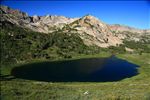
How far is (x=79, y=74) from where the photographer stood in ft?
427

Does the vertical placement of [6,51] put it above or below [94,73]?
above

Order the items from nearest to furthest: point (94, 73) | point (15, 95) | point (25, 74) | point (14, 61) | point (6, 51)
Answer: point (15, 95), point (25, 74), point (94, 73), point (14, 61), point (6, 51)

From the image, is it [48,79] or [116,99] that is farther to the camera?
[48,79]

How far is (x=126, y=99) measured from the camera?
135 feet

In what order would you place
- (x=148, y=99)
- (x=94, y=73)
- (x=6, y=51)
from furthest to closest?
(x=6, y=51) < (x=94, y=73) < (x=148, y=99)

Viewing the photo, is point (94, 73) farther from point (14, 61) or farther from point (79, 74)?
point (14, 61)

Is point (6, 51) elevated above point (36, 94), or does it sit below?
above

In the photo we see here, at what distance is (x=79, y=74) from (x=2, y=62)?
194 feet

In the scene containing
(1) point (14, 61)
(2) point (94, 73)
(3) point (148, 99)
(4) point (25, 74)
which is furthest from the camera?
(1) point (14, 61)

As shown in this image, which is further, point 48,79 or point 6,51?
point 6,51

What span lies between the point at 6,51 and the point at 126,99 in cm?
16438

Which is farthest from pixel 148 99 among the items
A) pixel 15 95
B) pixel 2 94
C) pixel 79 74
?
pixel 79 74

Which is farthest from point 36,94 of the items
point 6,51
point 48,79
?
point 6,51

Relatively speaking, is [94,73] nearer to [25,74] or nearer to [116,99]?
[25,74]
